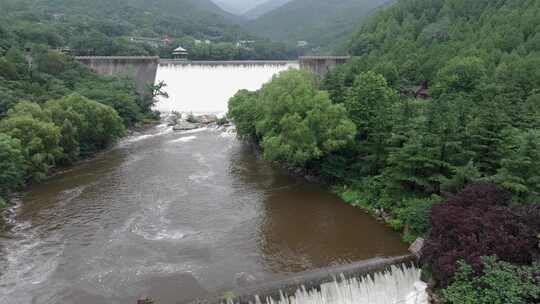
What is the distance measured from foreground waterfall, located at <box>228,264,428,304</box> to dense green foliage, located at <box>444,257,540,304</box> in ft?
5.79

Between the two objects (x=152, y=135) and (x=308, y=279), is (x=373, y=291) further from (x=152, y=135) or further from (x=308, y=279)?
(x=152, y=135)

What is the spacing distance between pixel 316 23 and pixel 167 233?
549 ft

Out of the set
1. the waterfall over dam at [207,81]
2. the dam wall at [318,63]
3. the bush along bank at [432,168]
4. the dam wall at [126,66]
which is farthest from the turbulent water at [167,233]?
the dam wall at [318,63]

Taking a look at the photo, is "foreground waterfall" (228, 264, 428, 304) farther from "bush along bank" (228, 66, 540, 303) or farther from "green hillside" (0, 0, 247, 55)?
"green hillside" (0, 0, 247, 55)

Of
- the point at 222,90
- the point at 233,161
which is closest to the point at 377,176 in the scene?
the point at 233,161

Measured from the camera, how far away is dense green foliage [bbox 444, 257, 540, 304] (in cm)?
Answer: 1318

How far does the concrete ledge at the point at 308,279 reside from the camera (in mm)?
14656

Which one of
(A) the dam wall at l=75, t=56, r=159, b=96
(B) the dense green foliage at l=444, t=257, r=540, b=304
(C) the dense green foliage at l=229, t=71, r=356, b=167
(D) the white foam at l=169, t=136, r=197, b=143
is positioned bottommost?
(B) the dense green foliage at l=444, t=257, r=540, b=304

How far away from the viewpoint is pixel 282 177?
3086 cm

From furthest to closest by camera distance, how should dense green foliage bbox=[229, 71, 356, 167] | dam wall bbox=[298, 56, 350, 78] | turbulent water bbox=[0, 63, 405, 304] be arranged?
1. dam wall bbox=[298, 56, 350, 78]
2. dense green foliage bbox=[229, 71, 356, 167]
3. turbulent water bbox=[0, 63, 405, 304]

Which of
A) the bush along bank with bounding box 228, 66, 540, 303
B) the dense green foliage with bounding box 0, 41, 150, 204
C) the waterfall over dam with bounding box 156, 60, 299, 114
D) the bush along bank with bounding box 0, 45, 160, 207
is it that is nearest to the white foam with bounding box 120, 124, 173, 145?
the bush along bank with bounding box 0, 45, 160, 207

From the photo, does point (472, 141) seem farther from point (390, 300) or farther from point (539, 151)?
point (390, 300)

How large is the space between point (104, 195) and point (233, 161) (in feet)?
37.9

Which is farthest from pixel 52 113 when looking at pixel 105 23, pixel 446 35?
pixel 105 23
